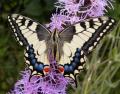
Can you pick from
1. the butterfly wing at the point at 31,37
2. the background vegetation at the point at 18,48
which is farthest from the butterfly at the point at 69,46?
the background vegetation at the point at 18,48

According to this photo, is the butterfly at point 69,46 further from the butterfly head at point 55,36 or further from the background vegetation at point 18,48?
the background vegetation at point 18,48

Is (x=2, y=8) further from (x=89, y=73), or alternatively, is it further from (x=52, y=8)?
(x=89, y=73)

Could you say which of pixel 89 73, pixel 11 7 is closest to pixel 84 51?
pixel 89 73

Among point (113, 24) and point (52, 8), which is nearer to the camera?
point (113, 24)

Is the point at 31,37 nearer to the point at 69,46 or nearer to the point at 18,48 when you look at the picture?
the point at 69,46

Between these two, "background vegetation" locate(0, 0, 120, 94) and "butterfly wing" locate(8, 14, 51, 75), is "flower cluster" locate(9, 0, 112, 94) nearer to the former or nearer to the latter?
"butterfly wing" locate(8, 14, 51, 75)
